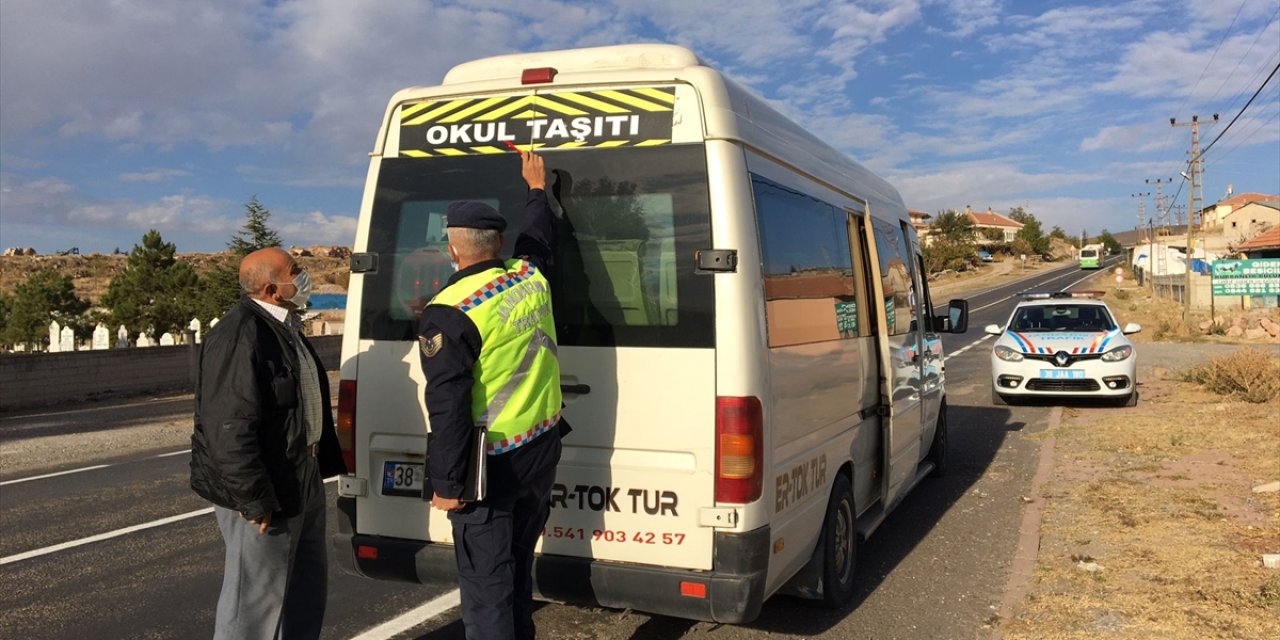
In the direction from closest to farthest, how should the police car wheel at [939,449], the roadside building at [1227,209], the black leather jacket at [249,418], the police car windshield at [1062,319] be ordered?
the black leather jacket at [249,418], the police car wheel at [939,449], the police car windshield at [1062,319], the roadside building at [1227,209]

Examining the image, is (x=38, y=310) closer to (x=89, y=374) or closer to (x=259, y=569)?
(x=89, y=374)

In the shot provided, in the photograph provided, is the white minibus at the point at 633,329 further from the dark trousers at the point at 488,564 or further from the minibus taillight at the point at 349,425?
the dark trousers at the point at 488,564

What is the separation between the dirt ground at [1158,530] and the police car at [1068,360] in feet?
2.38

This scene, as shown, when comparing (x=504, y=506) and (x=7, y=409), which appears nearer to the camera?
(x=504, y=506)

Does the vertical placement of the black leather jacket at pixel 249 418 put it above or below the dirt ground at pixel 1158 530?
above

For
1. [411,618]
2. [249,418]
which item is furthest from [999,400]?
[249,418]

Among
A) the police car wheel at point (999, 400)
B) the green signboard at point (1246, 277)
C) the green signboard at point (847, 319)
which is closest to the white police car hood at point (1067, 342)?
the police car wheel at point (999, 400)

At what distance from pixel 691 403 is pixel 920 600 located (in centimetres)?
237

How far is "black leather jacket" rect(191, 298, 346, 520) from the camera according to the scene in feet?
10.9

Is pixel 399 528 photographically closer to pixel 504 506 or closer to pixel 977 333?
pixel 504 506

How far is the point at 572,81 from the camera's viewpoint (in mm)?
4172

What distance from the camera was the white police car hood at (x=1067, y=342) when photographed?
43.4 feet

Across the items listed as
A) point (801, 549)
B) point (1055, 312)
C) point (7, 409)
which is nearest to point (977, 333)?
point (1055, 312)

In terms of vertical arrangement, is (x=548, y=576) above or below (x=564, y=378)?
below
